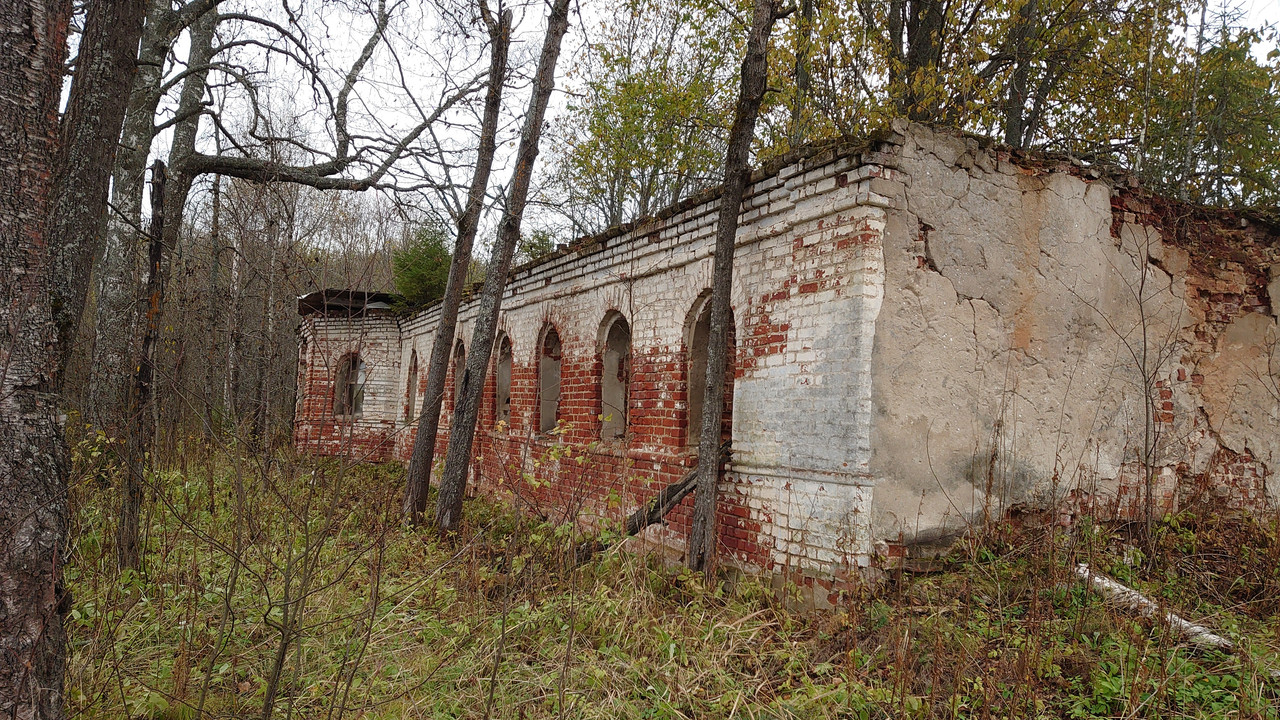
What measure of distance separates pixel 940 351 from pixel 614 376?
426 cm

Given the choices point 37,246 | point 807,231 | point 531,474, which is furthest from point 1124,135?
point 37,246

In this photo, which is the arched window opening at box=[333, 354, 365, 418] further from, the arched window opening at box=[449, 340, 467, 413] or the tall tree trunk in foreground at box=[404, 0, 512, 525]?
the arched window opening at box=[449, 340, 467, 413]

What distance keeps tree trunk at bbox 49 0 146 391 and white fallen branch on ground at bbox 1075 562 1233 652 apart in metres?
5.91

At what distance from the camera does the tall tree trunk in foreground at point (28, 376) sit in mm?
2646

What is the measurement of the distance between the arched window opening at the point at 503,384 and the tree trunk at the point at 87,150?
7.39 m

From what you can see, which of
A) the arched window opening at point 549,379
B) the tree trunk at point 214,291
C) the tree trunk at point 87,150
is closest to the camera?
the tree trunk at point 87,150

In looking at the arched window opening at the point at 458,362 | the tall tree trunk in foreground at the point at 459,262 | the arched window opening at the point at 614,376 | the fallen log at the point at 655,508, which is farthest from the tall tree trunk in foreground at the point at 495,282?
the arched window opening at the point at 458,362

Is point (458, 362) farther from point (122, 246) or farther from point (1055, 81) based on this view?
point (1055, 81)

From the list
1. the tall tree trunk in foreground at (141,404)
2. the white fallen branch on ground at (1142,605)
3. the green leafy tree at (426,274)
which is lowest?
the white fallen branch on ground at (1142,605)

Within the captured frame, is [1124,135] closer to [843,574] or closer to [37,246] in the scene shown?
[843,574]

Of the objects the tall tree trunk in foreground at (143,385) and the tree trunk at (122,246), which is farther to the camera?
the tree trunk at (122,246)

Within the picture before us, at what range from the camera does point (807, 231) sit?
5.59 m

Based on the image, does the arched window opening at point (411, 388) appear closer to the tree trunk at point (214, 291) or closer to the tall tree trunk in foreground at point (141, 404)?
the tree trunk at point (214, 291)

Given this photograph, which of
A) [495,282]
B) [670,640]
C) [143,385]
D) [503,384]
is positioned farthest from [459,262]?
[670,640]
